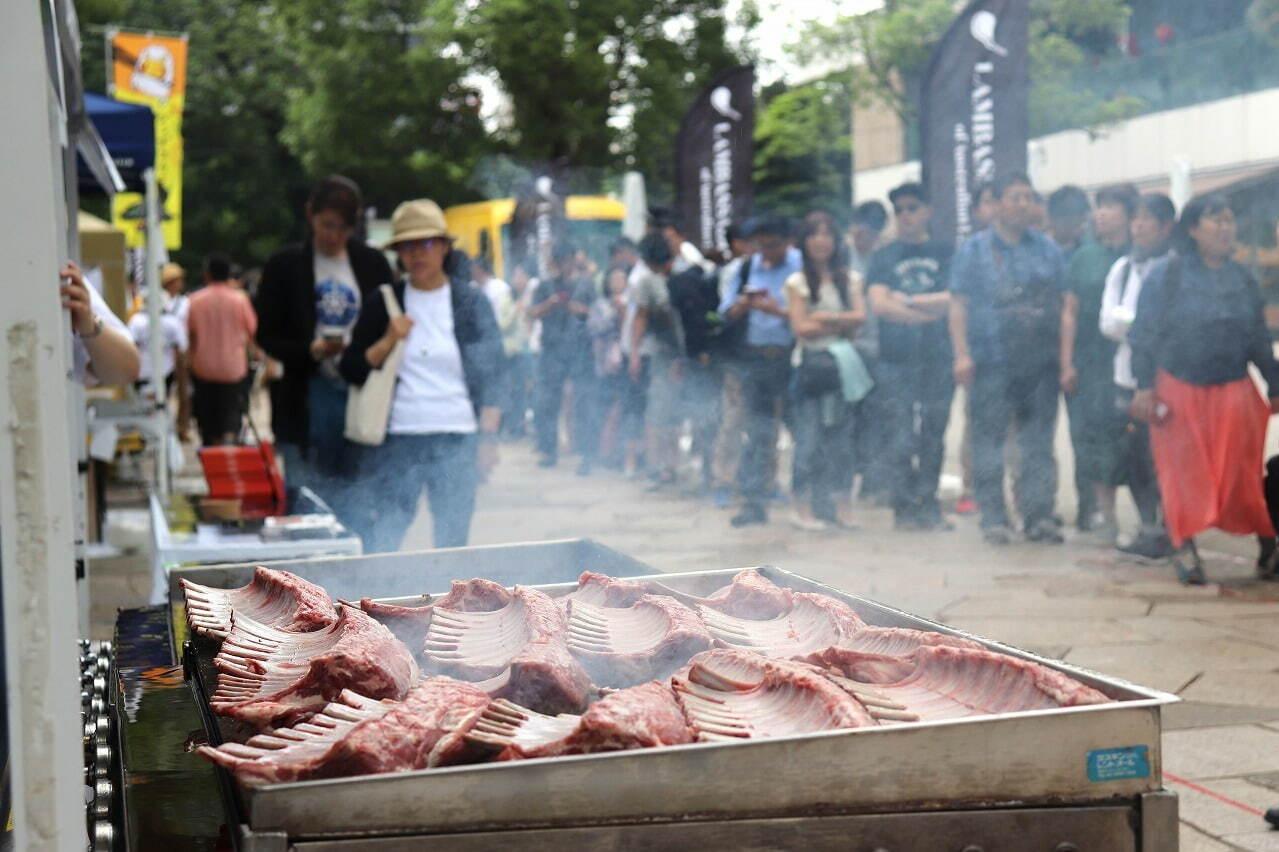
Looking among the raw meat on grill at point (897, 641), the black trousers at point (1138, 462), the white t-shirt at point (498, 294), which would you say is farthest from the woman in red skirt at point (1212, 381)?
the white t-shirt at point (498, 294)

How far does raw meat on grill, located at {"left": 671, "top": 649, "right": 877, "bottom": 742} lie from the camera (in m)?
1.93

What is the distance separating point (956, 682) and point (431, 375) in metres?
4.16

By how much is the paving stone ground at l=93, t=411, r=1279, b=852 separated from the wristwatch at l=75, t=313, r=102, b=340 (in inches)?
120

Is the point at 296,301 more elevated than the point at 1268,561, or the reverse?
the point at 296,301

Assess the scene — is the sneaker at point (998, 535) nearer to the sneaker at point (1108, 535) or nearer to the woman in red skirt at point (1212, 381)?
the sneaker at point (1108, 535)

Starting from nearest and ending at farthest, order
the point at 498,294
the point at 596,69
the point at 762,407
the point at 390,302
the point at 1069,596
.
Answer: the point at 390,302 → the point at 1069,596 → the point at 762,407 → the point at 498,294 → the point at 596,69

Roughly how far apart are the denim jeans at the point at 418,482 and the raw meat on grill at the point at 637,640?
3.43 meters

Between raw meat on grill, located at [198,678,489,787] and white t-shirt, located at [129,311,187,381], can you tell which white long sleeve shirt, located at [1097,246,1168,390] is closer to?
raw meat on grill, located at [198,678,489,787]

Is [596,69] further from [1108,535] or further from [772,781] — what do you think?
[772,781]

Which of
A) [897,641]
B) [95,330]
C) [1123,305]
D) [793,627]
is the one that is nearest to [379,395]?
[95,330]

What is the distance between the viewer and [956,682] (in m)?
2.13

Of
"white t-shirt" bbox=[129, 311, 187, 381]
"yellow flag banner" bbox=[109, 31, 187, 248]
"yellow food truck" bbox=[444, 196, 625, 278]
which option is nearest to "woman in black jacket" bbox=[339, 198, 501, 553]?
"white t-shirt" bbox=[129, 311, 187, 381]

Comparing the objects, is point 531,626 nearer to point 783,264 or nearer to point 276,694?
point 276,694

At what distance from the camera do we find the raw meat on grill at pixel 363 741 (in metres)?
1.78
